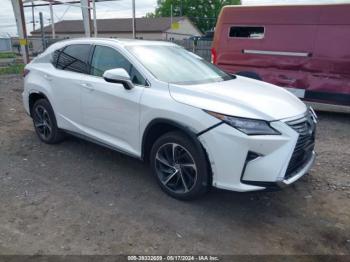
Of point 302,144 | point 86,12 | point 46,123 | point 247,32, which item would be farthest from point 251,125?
point 86,12

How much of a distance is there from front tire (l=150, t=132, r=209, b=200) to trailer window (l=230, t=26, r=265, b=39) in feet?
16.8

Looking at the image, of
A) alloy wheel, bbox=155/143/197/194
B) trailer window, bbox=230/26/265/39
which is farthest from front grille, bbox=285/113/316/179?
trailer window, bbox=230/26/265/39

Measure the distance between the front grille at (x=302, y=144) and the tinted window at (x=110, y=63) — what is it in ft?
5.68

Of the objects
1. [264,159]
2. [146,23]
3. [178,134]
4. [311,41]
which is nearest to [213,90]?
[178,134]

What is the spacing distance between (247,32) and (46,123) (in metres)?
5.04

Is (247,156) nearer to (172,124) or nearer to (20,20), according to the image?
(172,124)

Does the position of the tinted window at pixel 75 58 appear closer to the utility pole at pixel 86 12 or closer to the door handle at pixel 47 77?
the door handle at pixel 47 77

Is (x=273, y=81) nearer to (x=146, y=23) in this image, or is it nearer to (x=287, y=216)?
(x=287, y=216)

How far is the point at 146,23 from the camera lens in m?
51.0

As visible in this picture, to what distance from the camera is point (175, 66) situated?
4.24 m

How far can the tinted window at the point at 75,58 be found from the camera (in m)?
4.69

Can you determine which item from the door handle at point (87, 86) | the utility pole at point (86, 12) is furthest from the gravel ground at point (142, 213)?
the utility pole at point (86, 12)

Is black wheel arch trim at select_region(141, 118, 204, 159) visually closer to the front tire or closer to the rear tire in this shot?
the front tire

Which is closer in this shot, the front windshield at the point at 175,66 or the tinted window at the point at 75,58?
the front windshield at the point at 175,66
